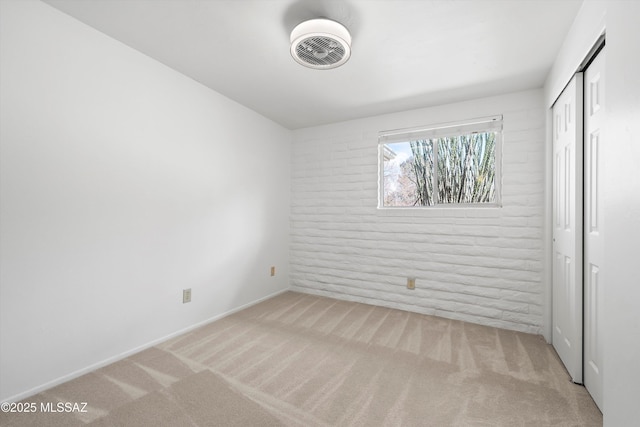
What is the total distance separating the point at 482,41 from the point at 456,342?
229 centimetres

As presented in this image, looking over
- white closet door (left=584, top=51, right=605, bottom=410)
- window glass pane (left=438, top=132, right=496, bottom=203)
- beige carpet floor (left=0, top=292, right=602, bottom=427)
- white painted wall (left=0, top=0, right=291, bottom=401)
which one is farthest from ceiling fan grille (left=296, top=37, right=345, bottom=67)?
beige carpet floor (left=0, top=292, right=602, bottom=427)

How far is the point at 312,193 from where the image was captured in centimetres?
357

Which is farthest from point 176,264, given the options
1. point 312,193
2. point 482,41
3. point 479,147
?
point 479,147

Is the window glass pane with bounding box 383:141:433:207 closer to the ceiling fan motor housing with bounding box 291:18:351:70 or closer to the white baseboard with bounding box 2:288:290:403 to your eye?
the ceiling fan motor housing with bounding box 291:18:351:70

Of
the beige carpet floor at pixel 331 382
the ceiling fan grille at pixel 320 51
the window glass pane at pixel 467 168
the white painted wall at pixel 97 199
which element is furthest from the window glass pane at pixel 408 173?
the white painted wall at pixel 97 199

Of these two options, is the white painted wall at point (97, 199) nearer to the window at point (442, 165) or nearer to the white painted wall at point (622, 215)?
the window at point (442, 165)

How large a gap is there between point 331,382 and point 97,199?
196 cm

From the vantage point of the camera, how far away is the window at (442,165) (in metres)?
2.68

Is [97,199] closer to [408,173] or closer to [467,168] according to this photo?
[408,173]

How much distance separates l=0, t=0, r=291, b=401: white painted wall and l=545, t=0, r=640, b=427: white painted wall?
258 centimetres

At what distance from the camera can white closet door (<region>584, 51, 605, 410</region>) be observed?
144 cm

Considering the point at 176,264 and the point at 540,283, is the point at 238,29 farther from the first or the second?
the point at 540,283

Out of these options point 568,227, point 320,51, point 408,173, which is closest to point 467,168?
point 408,173

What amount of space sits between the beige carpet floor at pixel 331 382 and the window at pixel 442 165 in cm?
135
